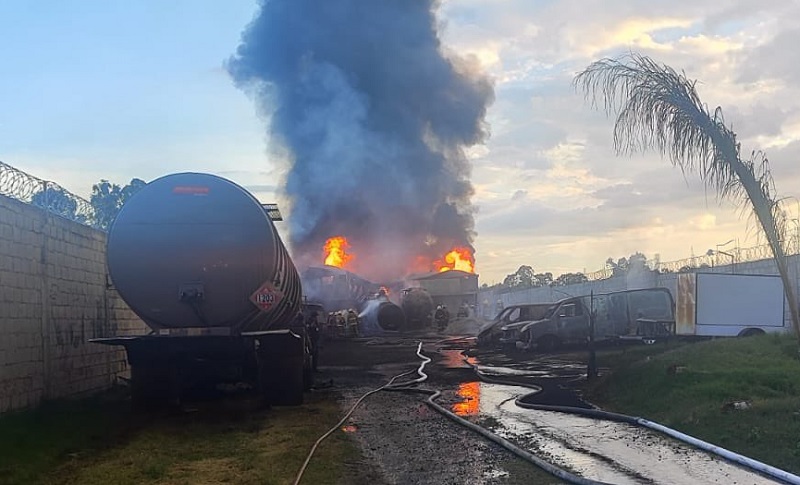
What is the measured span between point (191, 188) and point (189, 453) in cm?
402

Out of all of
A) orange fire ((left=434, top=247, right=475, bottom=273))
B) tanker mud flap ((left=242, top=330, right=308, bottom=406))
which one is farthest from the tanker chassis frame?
orange fire ((left=434, top=247, right=475, bottom=273))

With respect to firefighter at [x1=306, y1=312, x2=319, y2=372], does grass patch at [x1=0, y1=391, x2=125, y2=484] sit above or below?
below

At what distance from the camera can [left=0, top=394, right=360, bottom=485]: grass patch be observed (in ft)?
25.4

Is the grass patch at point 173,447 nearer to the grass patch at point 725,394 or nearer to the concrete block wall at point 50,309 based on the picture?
the concrete block wall at point 50,309

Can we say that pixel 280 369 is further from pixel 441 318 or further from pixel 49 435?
pixel 441 318

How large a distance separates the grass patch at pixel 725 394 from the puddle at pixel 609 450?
0.45m

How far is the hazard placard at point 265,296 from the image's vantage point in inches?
445

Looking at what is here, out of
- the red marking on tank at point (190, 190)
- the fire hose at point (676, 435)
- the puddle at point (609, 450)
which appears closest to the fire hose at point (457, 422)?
the puddle at point (609, 450)

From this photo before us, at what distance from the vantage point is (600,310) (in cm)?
2608

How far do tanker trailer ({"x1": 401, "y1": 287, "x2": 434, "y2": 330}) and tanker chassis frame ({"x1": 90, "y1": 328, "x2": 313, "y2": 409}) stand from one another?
33.7 m

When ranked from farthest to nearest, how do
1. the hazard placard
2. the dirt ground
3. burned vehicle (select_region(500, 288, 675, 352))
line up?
burned vehicle (select_region(500, 288, 675, 352))
the hazard placard
the dirt ground

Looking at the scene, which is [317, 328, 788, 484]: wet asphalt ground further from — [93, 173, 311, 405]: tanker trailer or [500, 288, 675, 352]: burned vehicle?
[500, 288, 675, 352]: burned vehicle

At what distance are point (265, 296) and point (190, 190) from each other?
1.90 meters

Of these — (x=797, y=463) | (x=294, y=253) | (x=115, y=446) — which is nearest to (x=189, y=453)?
(x=115, y=446)
